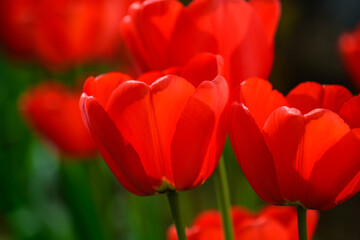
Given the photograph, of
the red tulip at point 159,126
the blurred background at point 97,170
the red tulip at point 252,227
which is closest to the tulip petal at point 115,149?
the red tulip at point 159,126

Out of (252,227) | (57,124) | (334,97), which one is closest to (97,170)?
(57,124)

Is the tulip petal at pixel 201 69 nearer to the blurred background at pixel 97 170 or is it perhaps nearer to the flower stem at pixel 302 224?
the flower stem at pixel 302 224

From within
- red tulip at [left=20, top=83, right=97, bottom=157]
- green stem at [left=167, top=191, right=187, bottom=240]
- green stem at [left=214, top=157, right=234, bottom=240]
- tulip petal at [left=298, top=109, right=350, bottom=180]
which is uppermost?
tulip petal at [left=298, top=109, right=350, bottom=180]

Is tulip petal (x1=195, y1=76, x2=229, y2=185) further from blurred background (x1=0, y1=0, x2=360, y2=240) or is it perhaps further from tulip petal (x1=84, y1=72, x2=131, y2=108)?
blurred background (x1=0, y1=0, x2=360, y2=240)

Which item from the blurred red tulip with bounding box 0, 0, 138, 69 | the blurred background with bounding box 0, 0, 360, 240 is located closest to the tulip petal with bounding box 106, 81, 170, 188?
the blurred background with bounding box 0, 0, 360, 240

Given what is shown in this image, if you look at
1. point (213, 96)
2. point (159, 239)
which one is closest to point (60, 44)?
point (159, 239)

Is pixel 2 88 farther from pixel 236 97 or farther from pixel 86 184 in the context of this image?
pixel 236 97

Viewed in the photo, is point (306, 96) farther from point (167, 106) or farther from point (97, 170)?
point (97, 170)
